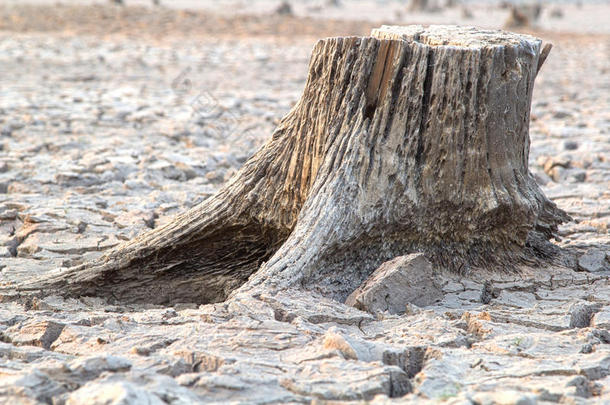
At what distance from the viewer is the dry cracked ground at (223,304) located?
2168 millimetres

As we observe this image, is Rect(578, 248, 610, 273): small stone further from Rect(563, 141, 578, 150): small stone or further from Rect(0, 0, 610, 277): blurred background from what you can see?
Rect(563, 141, 578, 150): small stone

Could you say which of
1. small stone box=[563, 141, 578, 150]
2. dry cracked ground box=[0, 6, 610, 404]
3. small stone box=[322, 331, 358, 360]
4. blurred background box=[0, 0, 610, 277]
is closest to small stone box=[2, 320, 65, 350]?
dry cracked ground box=[0, 6, 610, 404]

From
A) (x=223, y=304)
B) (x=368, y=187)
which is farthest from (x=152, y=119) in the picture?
(x=223, y=304)

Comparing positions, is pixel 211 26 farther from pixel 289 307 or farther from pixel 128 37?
pixel 289 307

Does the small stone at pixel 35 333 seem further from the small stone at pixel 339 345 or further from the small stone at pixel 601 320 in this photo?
the small stone at pixel 601 320

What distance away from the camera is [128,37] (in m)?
13.4

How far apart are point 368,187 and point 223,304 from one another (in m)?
0.77

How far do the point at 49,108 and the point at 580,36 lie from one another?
37.6 ft

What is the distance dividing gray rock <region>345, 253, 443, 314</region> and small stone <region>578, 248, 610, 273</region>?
86 cm

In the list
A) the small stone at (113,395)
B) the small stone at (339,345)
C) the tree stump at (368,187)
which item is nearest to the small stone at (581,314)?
the tree stump at (368,187)

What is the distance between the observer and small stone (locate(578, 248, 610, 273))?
3.47 metres

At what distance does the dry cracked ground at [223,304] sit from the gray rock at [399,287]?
0.06m

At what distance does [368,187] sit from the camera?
309 cm

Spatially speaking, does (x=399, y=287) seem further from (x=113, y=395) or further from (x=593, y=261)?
(x=113, y=395)
